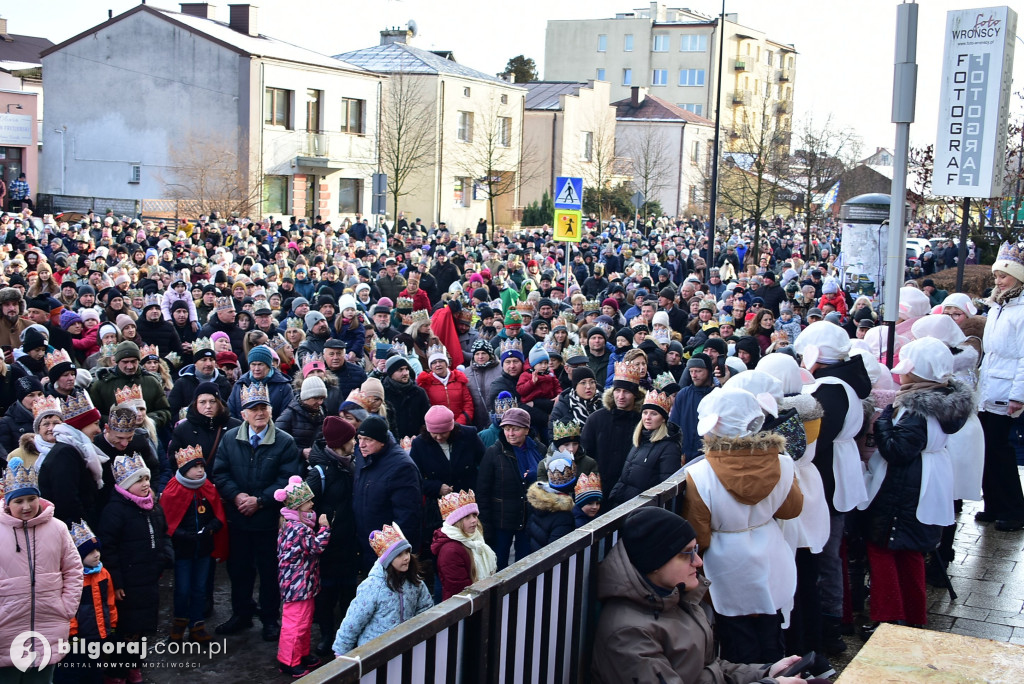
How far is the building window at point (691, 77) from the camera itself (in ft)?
297

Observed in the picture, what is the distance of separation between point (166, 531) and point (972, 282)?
15.1 metres

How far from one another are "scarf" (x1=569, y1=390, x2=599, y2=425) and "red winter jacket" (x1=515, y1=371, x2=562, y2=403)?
35.9 inches

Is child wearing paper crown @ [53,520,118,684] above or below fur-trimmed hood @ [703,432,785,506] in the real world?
below

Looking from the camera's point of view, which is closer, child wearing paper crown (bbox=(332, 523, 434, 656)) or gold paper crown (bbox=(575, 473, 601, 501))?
child wearing paper crown (bbox=(332, 523, 434, 656))

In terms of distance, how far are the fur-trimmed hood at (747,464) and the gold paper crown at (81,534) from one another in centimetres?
382

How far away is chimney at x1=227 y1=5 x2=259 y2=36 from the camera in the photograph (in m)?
46.8

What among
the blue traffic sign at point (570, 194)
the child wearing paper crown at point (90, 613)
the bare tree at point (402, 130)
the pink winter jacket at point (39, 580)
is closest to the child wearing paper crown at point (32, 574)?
the pink winter jacket at point (39, 580)

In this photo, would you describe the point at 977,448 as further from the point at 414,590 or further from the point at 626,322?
the point at 626,322

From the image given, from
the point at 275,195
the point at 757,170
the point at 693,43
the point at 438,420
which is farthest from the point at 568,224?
the point at 693,43

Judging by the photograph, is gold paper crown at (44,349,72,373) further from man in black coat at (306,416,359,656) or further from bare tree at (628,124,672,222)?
bare tree at (628,124,672,222)

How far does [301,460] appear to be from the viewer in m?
7.79

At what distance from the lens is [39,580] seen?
562cm

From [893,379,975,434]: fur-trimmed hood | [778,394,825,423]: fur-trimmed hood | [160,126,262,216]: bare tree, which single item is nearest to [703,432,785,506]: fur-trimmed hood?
[778,394,825,423]: fur-trimmed hood

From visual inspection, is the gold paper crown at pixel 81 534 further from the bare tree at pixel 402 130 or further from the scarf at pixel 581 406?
the bare tree at pixel 402 130
